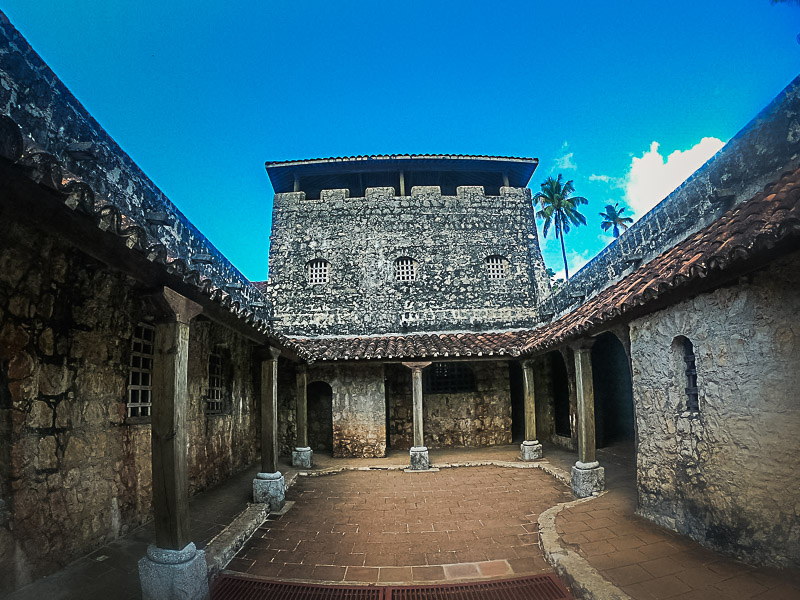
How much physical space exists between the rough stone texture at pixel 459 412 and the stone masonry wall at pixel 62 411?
878 centimetres

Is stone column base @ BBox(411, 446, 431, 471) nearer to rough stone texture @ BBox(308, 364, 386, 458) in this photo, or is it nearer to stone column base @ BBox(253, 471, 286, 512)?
rough stone texture @ BBox(308, 364, 386, 458)

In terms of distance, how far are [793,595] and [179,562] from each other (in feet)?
19.1

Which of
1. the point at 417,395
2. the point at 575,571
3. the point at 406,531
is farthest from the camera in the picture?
the point at 417,395

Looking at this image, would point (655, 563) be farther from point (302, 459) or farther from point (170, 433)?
point (302, 459)

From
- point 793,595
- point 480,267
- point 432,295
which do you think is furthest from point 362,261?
point 793,595

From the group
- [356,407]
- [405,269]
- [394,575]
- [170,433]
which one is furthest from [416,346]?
[170,433]

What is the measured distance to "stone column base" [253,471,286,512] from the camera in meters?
7.62

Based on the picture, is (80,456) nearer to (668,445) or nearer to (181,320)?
(181,320)

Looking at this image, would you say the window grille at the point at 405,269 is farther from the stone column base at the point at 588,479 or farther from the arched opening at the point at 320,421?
the stone column base at the point at 588,479

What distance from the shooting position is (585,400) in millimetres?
8148

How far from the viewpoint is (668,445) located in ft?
19.0

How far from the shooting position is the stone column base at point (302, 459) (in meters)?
11.2

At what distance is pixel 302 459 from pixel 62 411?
716 centimetres

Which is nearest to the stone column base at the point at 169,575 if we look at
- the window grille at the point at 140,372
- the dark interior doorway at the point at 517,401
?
the window grille at the point at 140,372
